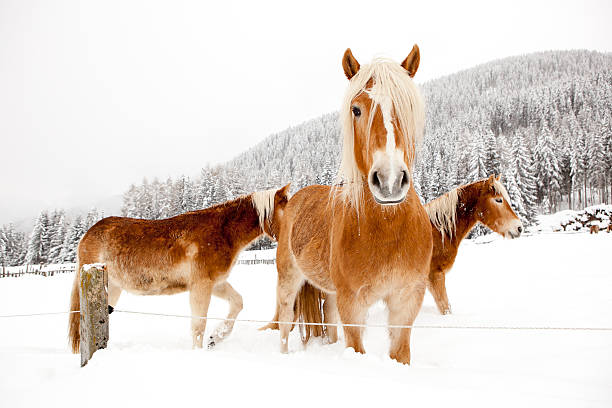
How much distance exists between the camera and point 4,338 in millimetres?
6203

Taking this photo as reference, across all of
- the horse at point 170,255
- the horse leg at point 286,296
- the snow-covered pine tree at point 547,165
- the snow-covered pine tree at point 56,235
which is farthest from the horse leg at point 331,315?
the snow-covered pine tree at point 547,165

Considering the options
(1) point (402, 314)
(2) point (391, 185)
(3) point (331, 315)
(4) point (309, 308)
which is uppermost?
(2) point (391, 185)

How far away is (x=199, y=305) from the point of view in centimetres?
525

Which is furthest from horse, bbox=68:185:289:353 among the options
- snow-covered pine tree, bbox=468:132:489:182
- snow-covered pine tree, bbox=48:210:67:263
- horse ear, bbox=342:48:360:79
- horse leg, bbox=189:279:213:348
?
snow-covered pine tree, bbox=48:210:67:263

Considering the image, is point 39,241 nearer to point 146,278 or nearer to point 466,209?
point 146,278

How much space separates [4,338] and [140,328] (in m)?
2.30

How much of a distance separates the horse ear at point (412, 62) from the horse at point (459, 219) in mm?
4036

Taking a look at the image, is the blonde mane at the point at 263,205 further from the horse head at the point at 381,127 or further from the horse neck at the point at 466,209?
the horse neck at the point at 466,209

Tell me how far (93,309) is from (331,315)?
324cm

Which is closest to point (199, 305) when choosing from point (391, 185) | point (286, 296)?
point (286, 296)

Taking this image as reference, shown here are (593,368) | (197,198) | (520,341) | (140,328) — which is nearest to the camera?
(593,368)

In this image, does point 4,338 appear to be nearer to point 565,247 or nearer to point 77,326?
point 77,326

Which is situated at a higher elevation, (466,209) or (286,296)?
(466,209)

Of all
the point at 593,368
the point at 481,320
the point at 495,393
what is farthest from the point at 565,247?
the point at 495,393
